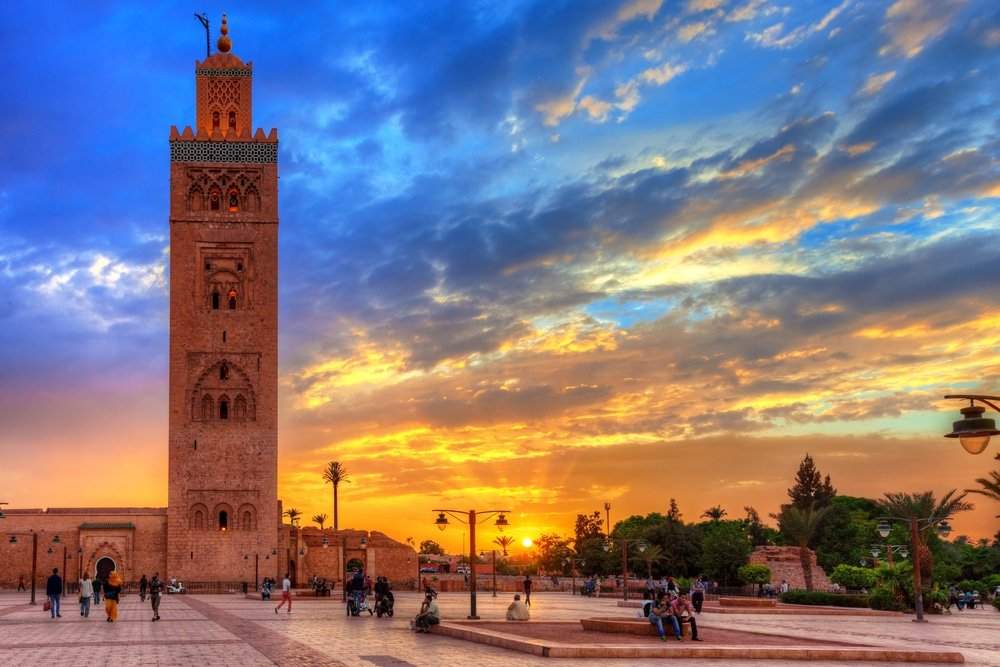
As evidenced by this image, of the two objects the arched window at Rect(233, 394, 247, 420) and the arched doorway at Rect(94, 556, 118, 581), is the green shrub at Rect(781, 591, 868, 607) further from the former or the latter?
the arched doorway at Rect(94, 556, 118, 581)

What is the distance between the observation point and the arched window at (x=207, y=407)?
5612 cm

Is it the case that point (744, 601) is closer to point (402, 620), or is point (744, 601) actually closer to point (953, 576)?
point (402, 620)

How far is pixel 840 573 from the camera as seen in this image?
4306 cm

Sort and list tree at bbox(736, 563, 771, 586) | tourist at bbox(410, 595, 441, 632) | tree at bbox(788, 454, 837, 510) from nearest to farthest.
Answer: tourist at bbox(410, 595, 441, 632) < tree at bbox(736, 563, 771, 586) < tree at bbox(788, 454, 837, 510)

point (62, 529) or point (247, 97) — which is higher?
point (247, 97)

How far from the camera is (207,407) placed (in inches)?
2216

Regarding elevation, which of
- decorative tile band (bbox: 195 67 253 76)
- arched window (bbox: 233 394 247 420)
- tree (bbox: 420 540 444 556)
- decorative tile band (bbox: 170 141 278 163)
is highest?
decorative tile band (bbox: 195 67 253 76)

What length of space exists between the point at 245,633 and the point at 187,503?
36.6 meters

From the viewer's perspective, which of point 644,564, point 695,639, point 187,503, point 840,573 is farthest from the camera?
point 644,564

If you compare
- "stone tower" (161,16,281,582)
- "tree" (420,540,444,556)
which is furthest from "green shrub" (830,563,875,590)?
"tree" (420,540,444,556)

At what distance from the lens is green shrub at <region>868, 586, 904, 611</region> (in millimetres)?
33562

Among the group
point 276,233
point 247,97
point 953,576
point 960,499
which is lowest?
point 953,576

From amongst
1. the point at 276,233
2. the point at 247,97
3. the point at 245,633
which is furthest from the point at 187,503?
the point at 245,633

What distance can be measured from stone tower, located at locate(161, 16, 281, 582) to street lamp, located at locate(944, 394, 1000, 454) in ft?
165
